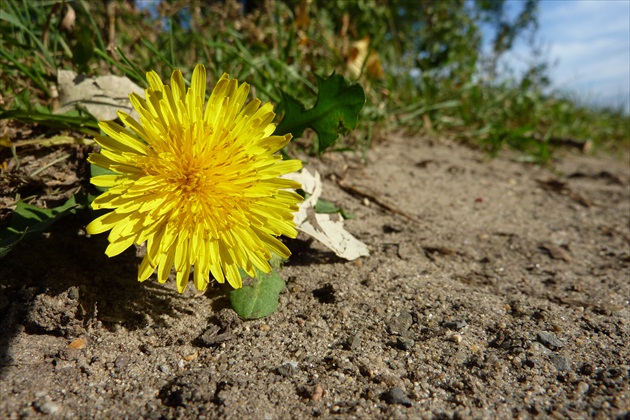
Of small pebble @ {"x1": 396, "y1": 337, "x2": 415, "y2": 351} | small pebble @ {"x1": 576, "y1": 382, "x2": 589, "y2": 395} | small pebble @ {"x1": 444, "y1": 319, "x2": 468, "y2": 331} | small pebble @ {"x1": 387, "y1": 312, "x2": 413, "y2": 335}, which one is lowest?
small pebble @ {"x1": 396, "y1": 337, "x2": 415, "y2": 351}

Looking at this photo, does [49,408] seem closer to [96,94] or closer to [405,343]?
[405,343]

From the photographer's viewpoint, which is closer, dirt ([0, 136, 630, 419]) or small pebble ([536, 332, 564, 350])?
dirt ([0, 136, 630, 419])

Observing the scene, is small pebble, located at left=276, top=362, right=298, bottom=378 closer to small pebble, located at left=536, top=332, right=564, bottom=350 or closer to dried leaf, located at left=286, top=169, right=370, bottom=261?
dried leaf, located at left=286, top=169, right=370, bottom=261

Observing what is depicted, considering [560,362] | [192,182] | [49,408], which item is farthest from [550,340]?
[49,408]

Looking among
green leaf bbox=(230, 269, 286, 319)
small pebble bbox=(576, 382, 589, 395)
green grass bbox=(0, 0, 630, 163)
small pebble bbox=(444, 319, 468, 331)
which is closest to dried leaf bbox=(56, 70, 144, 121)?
green grass bbox=(0, 0, 630, 163)

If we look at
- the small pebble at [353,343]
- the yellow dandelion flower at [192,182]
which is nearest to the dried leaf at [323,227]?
the yellow dandelion flower at [192,182]

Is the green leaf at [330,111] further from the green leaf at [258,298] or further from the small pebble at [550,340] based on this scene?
the small pebble at [550,340]
